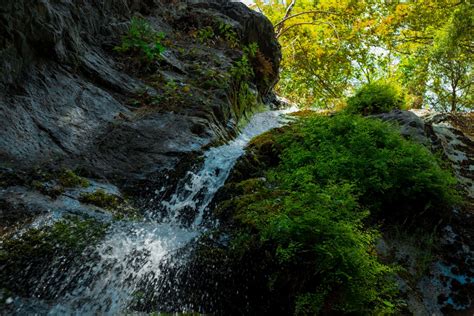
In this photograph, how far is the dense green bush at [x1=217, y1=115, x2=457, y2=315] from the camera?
317cm

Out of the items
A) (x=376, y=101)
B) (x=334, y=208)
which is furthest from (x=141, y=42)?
(x=334, y=208)


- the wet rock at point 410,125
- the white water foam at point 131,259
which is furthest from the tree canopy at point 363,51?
the white water foam at point 131,259

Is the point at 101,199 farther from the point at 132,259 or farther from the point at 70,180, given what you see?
the point at 132,259

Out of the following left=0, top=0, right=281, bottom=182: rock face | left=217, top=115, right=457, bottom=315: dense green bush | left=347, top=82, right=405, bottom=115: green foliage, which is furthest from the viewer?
left=347, top=82, right=405, bottom=115: green foliage

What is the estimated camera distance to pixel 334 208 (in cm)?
373

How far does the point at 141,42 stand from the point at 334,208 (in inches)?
264

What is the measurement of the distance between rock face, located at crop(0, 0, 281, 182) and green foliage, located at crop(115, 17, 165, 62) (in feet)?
0.75

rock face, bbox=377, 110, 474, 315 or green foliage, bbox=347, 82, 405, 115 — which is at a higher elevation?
green foliage, bbox=347, 82, 405, 115

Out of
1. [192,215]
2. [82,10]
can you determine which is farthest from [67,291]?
[82,10]

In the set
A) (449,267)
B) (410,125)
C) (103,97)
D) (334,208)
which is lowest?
(103,97)

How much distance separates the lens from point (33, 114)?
5355 millimetres

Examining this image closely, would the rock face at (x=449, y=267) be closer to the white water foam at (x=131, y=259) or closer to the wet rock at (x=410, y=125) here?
the wet rock at (x=410, y=125)

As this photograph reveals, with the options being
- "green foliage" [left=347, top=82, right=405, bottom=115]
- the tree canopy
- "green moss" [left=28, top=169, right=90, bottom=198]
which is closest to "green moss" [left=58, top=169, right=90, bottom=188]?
"green moss" [left=28, top=169, right=90, bottom=198]

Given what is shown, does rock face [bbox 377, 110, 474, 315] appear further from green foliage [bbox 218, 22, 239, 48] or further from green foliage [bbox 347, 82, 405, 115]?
green foliage [bbox 218, 22, 239, 48]
